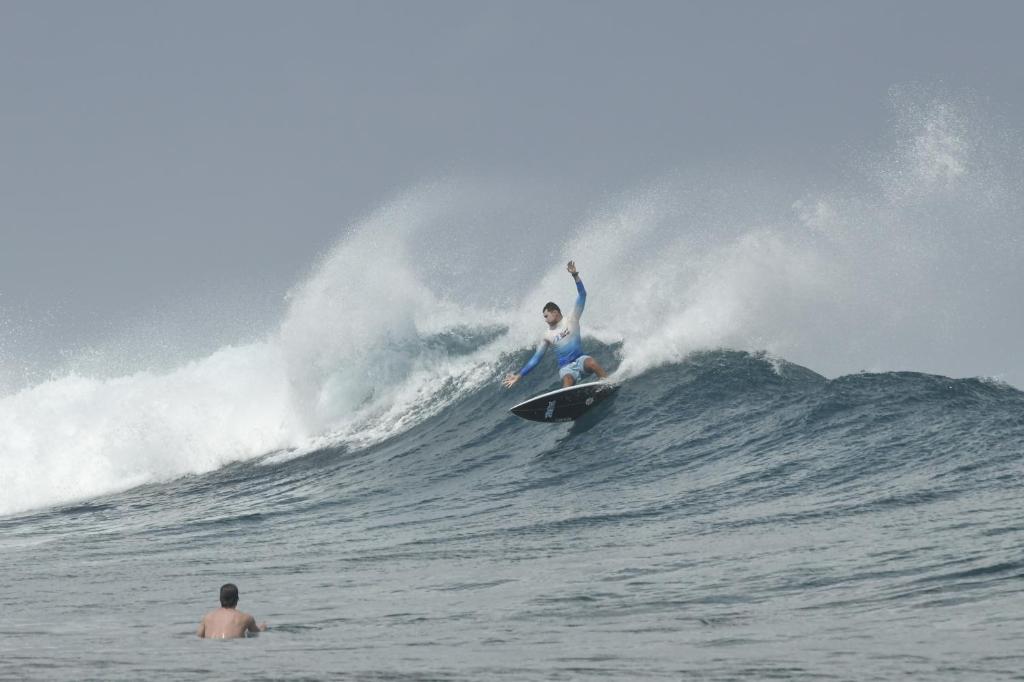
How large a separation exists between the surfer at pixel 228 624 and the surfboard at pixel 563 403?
882cm

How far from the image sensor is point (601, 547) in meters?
10.1

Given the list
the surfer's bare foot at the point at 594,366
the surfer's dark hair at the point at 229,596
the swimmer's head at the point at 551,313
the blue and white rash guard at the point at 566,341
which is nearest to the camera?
the surfer's dark hair at the point at 229,596

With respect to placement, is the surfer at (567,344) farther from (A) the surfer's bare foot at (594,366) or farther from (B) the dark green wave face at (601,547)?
(B) the dark green wave face at (601,547)

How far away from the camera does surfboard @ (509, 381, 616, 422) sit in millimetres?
16328

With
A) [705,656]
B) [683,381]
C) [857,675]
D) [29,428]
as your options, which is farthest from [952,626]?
[29,428]

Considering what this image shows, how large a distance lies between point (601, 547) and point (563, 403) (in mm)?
6366

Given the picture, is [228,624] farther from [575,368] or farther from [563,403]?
[575,368]

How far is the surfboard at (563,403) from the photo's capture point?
16328 millimetres

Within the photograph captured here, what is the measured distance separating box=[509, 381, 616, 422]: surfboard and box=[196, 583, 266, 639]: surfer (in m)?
8.82

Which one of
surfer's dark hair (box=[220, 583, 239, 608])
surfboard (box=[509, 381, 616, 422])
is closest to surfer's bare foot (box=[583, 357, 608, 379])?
surfboard (box=[509, 381, 616, 422])

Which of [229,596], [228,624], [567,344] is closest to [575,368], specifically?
[567,344]

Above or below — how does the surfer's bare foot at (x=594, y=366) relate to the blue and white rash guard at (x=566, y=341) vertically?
below

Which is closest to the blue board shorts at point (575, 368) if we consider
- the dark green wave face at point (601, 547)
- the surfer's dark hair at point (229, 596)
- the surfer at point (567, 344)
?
the surfer at point (567, 344)

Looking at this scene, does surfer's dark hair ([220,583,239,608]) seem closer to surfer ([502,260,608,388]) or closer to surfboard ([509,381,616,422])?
surfer ([502,260,608,388])
